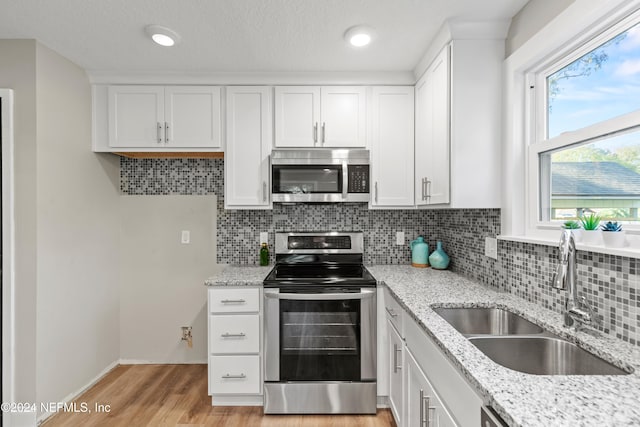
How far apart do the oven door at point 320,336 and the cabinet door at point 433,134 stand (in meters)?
0.78

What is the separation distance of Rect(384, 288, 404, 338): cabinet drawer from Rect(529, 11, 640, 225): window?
870mm

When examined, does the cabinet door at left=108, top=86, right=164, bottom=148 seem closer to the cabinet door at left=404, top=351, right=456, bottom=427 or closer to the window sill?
the cabinet door at left=404, top=351, right=456, bottom=427

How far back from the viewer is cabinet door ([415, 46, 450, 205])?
195cm

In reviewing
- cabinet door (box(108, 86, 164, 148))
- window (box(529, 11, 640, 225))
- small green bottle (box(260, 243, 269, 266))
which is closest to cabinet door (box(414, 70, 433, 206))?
window (box(529, 11, 640, 225))

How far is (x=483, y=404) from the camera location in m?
0.90

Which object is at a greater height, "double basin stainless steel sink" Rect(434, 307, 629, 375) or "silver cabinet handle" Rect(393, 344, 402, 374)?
"double basin stainless steel sink" Rect(434, 307, 629, 375)

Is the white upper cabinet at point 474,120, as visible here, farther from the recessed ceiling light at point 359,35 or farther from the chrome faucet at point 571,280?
the chrome faucet at point 571,280

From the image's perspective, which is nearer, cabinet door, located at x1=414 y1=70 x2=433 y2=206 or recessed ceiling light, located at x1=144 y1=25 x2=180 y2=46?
recessed ceiling light, located at x1=144 y1=25 x2=180 y2=46

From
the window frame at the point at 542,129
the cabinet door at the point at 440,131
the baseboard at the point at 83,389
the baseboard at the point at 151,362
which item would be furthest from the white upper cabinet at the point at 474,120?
the baseboard at the point at 83,389

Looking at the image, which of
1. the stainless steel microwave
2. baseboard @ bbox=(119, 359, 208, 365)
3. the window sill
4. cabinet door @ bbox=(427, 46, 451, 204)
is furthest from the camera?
baseboard @ bbox=(119, 359, 208, 365)

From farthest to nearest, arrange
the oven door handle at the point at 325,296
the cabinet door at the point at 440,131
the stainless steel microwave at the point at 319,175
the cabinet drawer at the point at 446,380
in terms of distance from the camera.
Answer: the stainless steel microwave at the point at 319,175
the oven door handle at the point at 325,296
the cabinet door at the point at 440,131
the cabinet drawer at the point at 446,380

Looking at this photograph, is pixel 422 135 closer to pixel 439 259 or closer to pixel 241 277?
pixel 439 259

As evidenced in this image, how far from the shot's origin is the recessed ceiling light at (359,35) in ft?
6.17

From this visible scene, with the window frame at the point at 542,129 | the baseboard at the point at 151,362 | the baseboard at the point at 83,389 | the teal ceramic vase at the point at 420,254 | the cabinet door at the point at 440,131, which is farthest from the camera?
the baseboard at the point at 151,362
